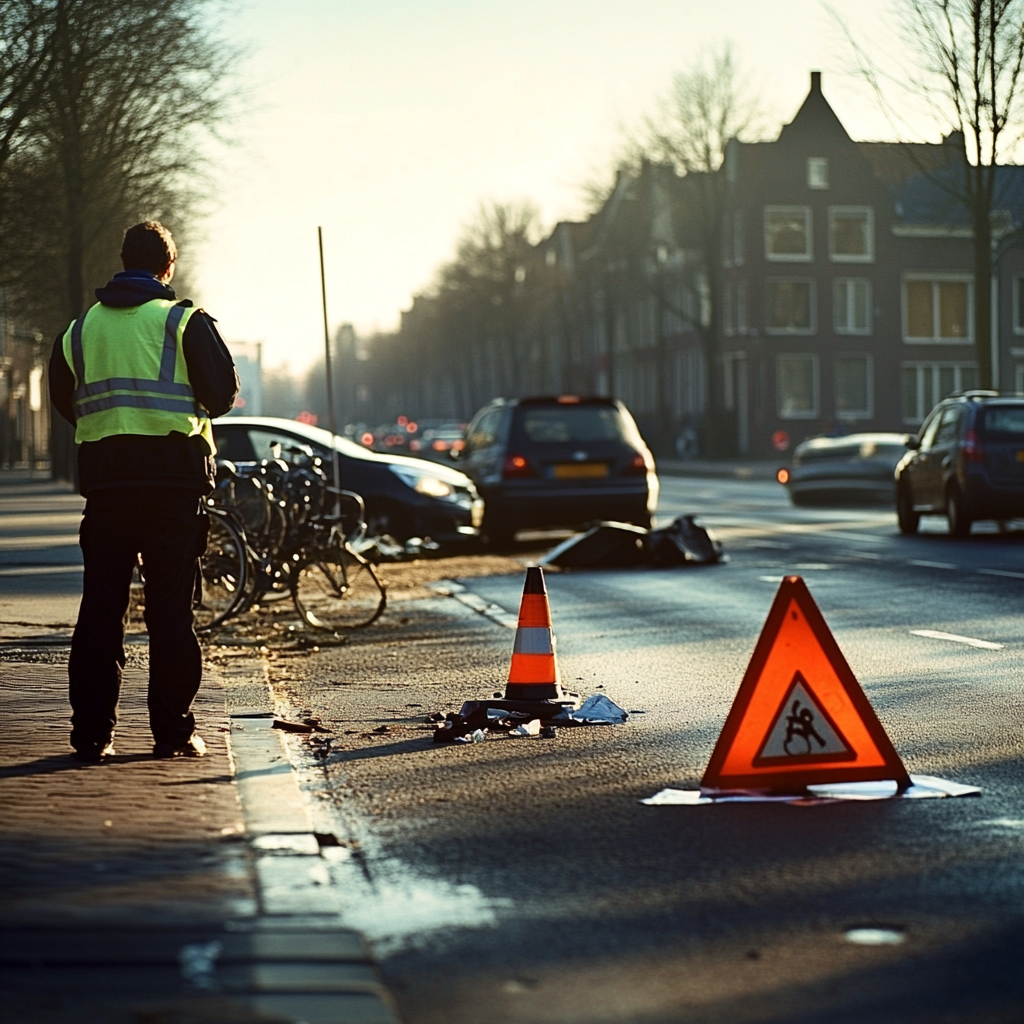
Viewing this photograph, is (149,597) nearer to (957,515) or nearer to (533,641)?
(533,641)

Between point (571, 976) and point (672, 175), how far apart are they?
61456 millimetres

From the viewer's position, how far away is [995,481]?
67.5 feet

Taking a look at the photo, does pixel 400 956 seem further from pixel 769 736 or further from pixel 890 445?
pixel 890 445

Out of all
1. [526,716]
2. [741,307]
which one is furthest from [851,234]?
[526,716]

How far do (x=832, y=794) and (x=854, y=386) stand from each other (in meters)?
63.6

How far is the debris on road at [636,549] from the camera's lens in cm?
1783

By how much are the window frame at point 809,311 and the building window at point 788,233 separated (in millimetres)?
849

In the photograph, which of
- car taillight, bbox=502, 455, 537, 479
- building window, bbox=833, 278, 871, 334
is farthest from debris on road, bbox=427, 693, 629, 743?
building window, bbox=833, 278, 871, 334

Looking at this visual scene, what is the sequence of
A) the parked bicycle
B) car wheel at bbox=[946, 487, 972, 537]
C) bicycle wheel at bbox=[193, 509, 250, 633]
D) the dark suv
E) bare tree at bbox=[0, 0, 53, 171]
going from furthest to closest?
bare tree at bbox=[0, 0, 53, 171]
car wheel at bbox=[946, 487, 972, 537]
the dark suv
the parked bicycle
bicycle wheel at bbox=[193, 509, 250, 633]

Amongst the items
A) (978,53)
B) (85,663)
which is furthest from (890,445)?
(85,663)

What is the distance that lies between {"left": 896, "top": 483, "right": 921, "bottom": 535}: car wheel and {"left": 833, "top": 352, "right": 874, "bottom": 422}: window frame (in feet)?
149

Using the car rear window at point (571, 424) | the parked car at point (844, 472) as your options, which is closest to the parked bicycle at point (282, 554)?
the car rear window at point (571, 424)

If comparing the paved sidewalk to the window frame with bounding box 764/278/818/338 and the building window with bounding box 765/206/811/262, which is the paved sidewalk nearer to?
the window frame with bounding box 764/278/818/338

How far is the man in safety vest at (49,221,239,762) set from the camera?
22.1ft
